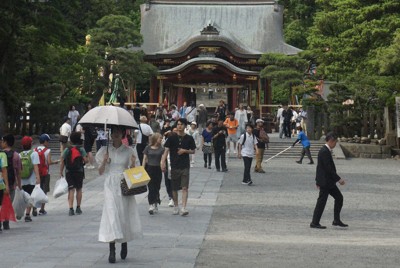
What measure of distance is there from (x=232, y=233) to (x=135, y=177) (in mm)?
2903

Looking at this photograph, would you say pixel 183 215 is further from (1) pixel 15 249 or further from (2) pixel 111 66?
(2) pixel 111 66

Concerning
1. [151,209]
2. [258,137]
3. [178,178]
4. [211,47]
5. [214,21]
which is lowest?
[151,209]

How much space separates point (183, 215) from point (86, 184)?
6339 millimetres

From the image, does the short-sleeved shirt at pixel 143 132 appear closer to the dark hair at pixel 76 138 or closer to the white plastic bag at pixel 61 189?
the dark hair at pixel 76 138

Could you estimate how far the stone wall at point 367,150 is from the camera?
33406 mm

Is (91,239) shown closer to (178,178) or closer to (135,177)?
(135,177)

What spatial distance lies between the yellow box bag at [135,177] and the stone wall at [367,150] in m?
23.3

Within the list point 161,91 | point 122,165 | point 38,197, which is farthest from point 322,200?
point 161,91

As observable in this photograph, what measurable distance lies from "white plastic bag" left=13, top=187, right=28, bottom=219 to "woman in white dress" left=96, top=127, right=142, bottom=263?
2.97 metres

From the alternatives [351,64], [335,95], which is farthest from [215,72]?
[351,64]

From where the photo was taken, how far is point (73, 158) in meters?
15.2

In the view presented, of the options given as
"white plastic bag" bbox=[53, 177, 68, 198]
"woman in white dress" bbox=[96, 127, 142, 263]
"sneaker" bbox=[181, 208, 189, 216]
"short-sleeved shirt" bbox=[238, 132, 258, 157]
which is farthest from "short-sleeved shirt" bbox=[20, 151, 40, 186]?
"short-sleeved shirt" bbox=[238, 132, 258, 157]

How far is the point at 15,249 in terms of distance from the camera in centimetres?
1127

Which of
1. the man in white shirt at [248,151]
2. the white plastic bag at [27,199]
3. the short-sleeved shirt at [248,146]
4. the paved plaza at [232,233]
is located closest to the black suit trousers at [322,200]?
the paved plaza at [232,233]
